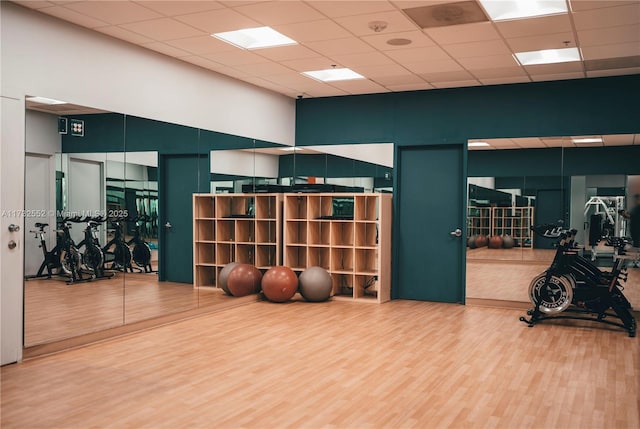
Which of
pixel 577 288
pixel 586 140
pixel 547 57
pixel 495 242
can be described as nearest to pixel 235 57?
pixel 547 57

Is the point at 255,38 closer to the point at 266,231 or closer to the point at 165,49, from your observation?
the point at 165,49

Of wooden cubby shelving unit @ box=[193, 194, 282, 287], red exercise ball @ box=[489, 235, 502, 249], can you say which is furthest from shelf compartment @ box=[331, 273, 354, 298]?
red exercise ball @ box=[489, 235, 502, 249]

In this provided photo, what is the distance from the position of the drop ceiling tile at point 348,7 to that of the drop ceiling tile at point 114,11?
60.1 inches

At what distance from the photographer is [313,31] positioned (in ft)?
19.1

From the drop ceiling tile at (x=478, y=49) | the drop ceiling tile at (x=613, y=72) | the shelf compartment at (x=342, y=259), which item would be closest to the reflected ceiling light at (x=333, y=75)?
the drop ceiling tile at (x=478, y=49)

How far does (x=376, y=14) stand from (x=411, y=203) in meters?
3.94

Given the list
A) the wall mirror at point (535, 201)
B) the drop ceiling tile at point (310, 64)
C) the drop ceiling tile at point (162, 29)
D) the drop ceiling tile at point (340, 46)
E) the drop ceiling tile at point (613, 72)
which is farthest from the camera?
the wall mirror at point (535, 201)

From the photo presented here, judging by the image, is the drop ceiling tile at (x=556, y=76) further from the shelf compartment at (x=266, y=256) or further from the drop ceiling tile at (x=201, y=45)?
the shelf compartment at (x=266, y=256)

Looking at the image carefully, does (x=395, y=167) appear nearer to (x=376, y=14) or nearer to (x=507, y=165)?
(x=507, y=165)

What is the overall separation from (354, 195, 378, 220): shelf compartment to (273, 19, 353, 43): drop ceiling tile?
2.92 metres

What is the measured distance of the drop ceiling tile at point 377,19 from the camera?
534cm

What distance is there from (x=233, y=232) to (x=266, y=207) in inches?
29.4

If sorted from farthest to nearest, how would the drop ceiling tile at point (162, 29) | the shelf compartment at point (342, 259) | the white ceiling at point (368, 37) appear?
the shelf compartment at point (342, 259), the drop ceiling tile at point (162, 29), the white ceiling at point (368, 37)

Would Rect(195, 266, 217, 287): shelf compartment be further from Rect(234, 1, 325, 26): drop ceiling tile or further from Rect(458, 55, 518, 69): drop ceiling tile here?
Rect(458, 55, 518, 69): drop ceiling tile
